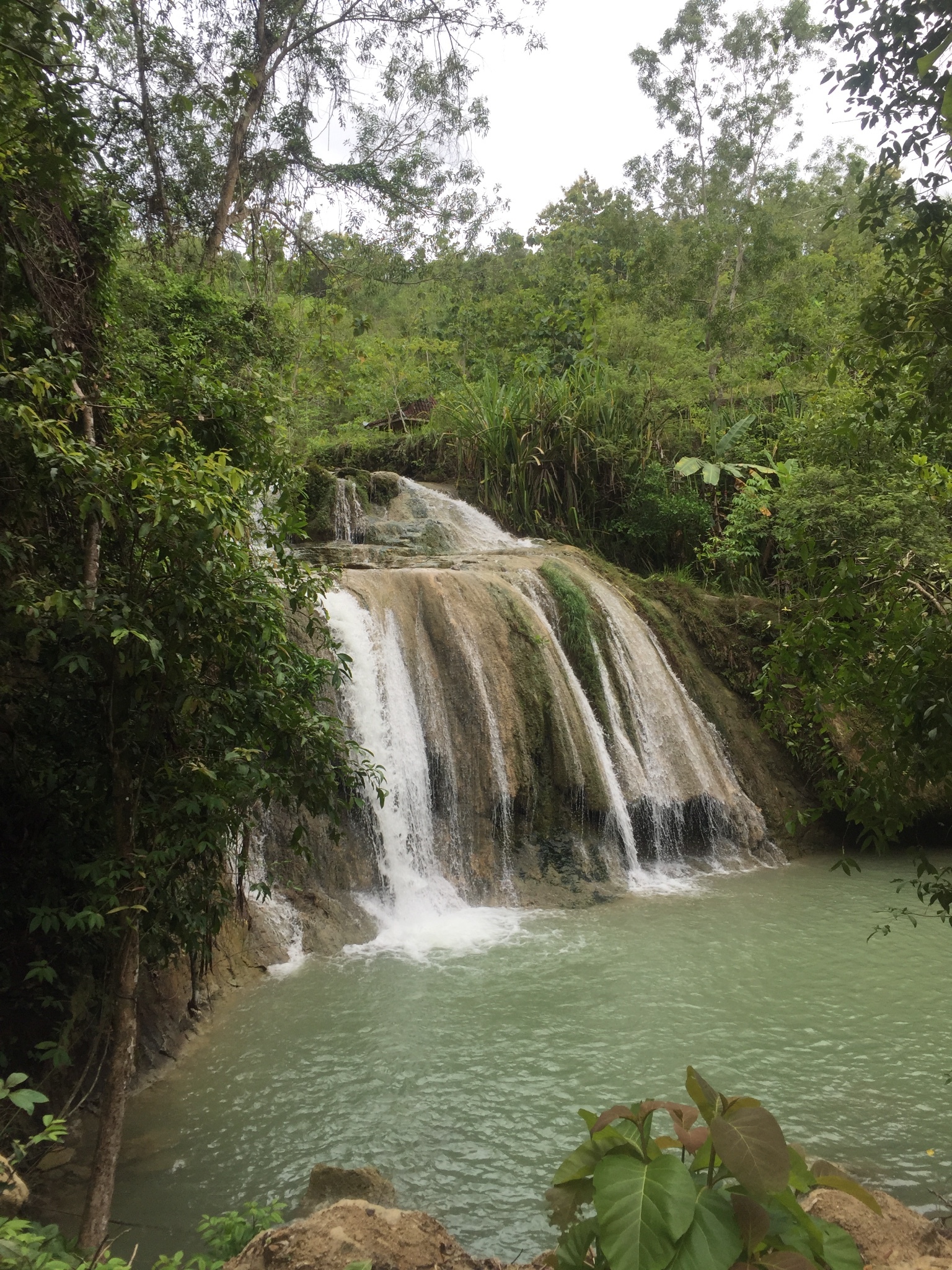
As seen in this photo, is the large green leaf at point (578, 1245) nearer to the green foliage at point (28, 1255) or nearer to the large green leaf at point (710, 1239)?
the large green leaf at point (710, 1239)

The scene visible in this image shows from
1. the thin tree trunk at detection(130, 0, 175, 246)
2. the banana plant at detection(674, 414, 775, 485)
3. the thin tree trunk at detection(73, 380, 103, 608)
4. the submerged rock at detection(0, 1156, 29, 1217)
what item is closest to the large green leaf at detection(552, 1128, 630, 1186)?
the submerged rock at detection(0, 1156, 29, 1217)

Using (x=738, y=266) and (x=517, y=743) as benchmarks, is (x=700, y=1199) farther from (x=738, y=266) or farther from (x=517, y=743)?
(x=738, y=266)

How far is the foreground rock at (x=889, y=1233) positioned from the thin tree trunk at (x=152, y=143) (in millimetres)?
12572

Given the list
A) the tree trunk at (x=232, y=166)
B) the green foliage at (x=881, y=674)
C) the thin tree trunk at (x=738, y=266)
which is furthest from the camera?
the thin tree trunk at (x=738, y=266)

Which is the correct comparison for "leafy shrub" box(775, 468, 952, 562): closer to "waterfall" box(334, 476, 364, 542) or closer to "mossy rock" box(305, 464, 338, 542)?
"waterfall" box(334, 476, 364, 542)

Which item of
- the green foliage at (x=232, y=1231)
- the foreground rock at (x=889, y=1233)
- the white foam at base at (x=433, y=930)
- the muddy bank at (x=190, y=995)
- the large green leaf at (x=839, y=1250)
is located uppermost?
the large green leaf at (x=839, y=1250)

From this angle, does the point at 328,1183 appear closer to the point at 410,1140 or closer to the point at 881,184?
the point at 410,1140

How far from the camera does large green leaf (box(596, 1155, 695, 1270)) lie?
5.78ft

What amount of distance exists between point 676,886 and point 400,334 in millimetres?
20691

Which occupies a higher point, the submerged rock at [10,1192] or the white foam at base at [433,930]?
the submerged rock at [10,1192]

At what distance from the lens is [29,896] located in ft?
15.0

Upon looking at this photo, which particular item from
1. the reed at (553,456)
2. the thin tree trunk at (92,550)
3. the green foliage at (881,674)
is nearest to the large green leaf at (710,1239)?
the green foliage at (881,674)

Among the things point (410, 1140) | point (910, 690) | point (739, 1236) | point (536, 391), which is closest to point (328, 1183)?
point (410, 1140)

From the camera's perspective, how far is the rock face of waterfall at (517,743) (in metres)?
9.30
